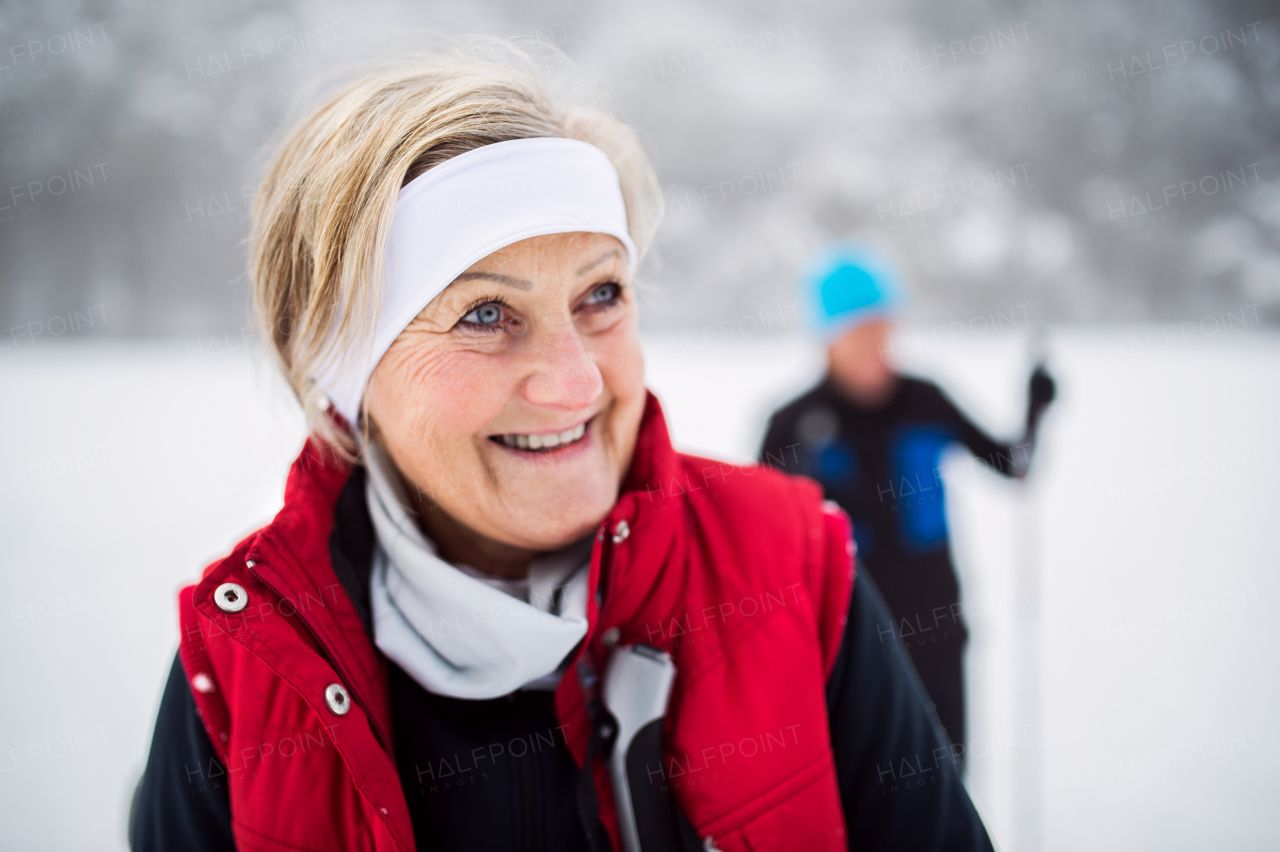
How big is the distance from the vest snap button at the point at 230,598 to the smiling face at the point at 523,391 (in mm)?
281

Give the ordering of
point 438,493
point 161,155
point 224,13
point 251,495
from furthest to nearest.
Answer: point 224,13
point 161,155
point 251,495
point 438,493

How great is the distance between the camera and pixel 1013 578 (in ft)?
Result: 14.6

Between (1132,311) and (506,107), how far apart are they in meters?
28.2

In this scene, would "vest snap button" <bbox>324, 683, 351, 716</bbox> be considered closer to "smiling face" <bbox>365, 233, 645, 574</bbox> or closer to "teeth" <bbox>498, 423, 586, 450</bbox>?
"smiling face" <bbox>365, 233, 645, 574</bbox>

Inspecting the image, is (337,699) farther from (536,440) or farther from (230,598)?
(536,440)

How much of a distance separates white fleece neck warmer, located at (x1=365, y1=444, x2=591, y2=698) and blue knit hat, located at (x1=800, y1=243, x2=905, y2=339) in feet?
7.08

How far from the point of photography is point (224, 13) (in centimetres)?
2066

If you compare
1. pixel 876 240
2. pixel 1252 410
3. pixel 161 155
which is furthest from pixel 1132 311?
pixel 161 155

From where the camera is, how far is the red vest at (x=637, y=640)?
86 cm

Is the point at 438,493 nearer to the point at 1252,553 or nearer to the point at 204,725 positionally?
the point at 204,725

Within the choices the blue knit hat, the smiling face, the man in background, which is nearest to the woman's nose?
the smiling face

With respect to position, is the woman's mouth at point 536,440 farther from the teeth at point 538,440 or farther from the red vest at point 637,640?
the red vest at point 637,640

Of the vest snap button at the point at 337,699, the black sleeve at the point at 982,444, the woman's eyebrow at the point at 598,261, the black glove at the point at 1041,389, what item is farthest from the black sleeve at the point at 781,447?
the vest snap button at the point at 337,699

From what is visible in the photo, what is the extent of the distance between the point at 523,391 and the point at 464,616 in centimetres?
35
